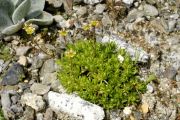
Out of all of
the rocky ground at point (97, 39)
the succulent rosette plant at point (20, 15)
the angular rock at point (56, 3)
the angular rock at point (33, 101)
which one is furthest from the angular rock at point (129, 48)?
the angular rock at point (33, 101)

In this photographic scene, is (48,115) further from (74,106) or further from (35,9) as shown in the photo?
(35,9)

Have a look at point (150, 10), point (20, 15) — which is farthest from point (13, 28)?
point (150, 10)

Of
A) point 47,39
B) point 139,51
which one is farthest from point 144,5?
point 47,39

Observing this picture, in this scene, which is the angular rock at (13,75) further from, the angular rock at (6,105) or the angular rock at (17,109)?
the angular rock at (17,109)

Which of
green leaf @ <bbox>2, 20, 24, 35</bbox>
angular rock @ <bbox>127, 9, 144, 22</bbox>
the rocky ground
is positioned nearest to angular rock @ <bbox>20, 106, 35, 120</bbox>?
the rocky ground

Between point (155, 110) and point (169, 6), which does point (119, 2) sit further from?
point (155, 110)

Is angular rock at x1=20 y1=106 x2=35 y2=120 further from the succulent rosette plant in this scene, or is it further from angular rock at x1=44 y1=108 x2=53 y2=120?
the succulent rosette plant

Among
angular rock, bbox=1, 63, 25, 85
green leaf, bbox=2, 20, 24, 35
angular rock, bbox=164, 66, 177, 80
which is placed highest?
green leaf, bbox=2, 20, 24, 35
